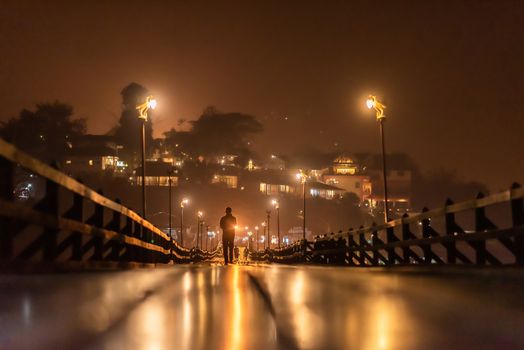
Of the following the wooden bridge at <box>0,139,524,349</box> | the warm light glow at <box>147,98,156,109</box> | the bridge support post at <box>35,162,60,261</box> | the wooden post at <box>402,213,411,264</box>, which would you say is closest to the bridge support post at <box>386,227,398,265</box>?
the wooden post at <box>402,213,411,264</box>

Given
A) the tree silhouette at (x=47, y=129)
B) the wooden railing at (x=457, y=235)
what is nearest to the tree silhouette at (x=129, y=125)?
the tree silhouette at (x=47, y=129)

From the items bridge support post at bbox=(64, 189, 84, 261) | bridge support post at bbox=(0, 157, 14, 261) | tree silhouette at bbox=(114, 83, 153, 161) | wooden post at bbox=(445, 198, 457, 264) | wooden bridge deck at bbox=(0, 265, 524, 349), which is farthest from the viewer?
tree silhouette at bbox=(114, 83, 153, 161)

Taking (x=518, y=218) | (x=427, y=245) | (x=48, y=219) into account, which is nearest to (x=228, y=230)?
(x=427, y=245)

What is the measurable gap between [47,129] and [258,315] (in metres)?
96.6

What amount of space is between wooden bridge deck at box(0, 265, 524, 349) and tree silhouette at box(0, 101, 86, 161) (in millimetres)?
80385

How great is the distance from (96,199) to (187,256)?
28.0 meters

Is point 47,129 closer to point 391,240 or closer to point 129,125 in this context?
point 129,125

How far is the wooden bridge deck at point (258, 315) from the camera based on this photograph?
3.67 meters

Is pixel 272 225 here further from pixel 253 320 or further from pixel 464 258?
pixel 253 320

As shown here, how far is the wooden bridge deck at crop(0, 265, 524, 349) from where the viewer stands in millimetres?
3672

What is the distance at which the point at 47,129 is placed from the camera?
314 ft

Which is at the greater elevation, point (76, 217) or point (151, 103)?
point (151, 103)

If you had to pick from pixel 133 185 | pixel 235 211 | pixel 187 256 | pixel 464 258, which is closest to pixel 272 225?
pixel 235 211

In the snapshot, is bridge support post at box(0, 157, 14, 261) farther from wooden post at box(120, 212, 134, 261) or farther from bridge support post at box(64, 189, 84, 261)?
wooden post at box(120, 212, 134, 261)
